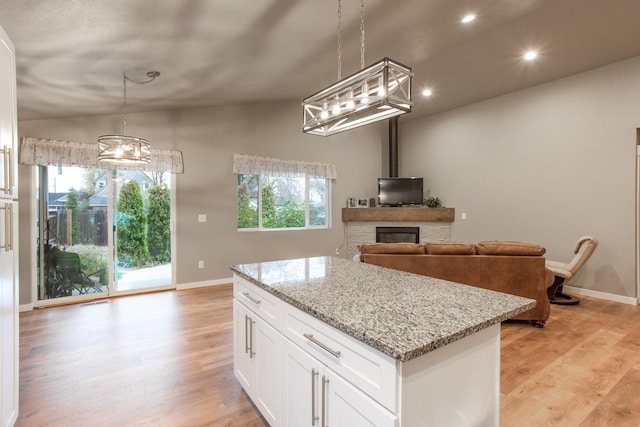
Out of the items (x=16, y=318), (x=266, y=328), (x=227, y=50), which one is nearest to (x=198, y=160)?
(x=227, y=50)

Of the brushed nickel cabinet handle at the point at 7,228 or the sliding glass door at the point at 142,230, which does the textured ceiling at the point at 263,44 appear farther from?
the brushed nickel cabinet handle at the point at 7,228

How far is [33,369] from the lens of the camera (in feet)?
8.17

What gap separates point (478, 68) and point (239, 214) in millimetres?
4260

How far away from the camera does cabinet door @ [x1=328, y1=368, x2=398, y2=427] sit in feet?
3.33

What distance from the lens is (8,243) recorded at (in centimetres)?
170

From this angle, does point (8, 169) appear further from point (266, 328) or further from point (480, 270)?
point (480, 270)

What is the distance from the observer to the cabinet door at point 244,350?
1.94m

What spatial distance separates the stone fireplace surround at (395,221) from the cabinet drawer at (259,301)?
14.7ft

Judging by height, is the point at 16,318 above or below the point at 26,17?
below

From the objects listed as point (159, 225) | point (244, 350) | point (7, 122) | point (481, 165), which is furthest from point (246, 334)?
point (481, 165)

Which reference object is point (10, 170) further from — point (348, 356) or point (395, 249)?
point (395, 249)

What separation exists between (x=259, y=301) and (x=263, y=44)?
260 cm

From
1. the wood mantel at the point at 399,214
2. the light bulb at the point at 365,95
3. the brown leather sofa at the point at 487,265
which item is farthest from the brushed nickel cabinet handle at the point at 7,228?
the wood mantel at the point at 399,214

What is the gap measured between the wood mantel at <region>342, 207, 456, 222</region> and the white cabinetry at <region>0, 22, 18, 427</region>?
5199 millimetres
